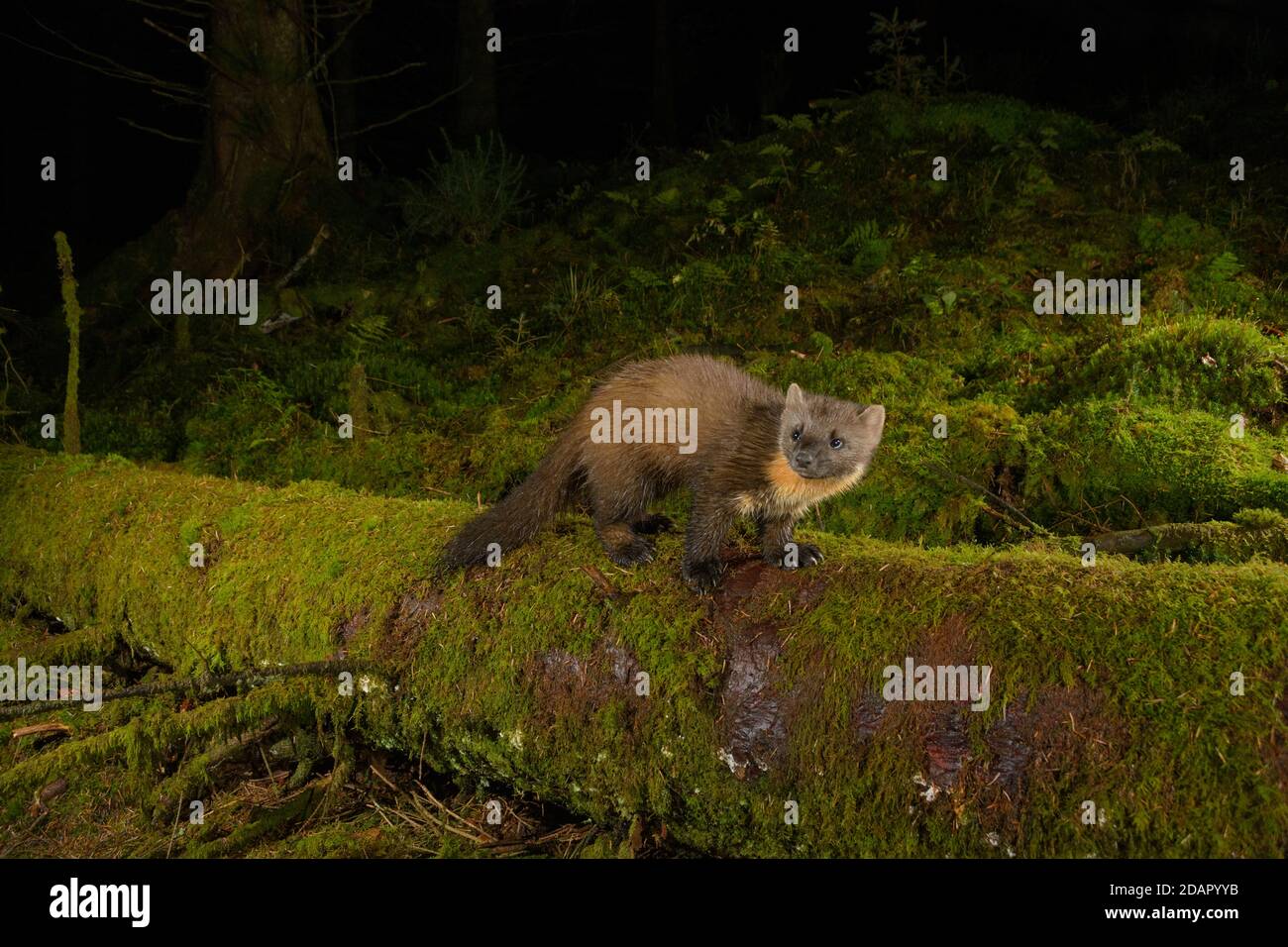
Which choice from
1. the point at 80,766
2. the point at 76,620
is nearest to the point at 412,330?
the point at 76,620

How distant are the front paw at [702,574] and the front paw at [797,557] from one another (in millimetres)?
286

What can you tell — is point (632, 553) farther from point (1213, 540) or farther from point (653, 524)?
point (1213, 540)

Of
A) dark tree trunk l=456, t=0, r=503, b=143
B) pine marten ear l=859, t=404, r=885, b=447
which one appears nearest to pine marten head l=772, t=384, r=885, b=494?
pine marten ear l=859, t=404, r=885, b=447

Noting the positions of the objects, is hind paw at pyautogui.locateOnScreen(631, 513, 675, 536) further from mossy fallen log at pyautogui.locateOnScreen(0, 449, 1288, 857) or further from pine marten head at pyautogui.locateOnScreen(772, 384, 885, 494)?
pine marten head at pyautogui.locateOnScreen(772, 384, 885, 494)

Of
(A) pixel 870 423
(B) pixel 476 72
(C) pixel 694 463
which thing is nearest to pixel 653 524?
(C) pixel 694 463

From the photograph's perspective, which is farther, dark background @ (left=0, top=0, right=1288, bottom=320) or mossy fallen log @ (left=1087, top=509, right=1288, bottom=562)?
dark background @ (left=0, top=0, right=1288, bottom=320)

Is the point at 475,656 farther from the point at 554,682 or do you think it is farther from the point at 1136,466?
the point at 1136,466

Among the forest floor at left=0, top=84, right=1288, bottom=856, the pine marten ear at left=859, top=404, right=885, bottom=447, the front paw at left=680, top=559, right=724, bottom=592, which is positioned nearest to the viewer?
the front paw at left=680, top=559, right=724, bottom=592

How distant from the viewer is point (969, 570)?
381 cm

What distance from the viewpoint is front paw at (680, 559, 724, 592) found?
13.8 ft

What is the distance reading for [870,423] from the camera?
5117mm

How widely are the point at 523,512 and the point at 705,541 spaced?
1.02 meters

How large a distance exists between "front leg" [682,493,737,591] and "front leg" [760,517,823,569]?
0.73ft
